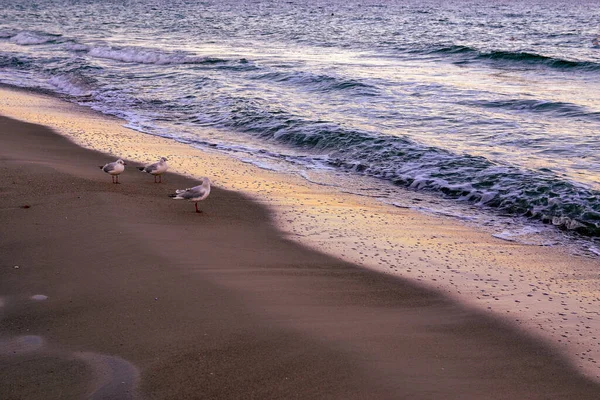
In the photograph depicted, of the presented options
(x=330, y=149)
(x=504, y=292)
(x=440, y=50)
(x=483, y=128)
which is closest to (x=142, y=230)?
(x=504, y=292)

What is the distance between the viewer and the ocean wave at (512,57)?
2151cm

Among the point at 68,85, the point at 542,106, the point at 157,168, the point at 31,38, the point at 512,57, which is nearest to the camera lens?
the point at 157,168

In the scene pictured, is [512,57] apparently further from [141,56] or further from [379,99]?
[141,56]

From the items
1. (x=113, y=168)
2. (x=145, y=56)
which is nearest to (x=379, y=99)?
(x=113, y=168)

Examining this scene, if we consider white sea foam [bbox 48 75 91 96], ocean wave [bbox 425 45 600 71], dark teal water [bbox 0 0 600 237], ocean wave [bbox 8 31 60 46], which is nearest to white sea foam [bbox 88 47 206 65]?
dark teal water [bbox 0 0 600 237]

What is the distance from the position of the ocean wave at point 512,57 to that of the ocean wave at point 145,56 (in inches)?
336

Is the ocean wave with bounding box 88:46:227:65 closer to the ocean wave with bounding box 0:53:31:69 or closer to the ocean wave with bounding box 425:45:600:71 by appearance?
the ocean wave with bounding box 0:53:31:69

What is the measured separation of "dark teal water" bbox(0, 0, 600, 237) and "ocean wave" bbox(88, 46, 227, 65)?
102mm

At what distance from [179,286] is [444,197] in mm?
4873

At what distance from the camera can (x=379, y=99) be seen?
53.2ft

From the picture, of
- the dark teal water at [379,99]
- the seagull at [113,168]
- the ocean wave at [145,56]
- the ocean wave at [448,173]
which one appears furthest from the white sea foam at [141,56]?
the seagull at [113,168]

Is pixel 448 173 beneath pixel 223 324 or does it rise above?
beneath

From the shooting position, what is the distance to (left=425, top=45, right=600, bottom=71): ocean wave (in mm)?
21513

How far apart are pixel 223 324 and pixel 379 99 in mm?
12100
